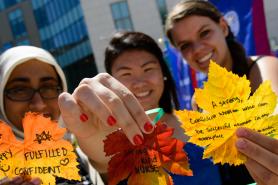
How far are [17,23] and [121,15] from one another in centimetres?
848

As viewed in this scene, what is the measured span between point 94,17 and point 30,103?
21.7m

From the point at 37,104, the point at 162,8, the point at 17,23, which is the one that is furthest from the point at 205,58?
the point at 17,23

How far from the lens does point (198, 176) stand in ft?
3.51

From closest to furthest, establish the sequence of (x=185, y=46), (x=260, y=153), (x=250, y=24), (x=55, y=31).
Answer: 1. (x=260, y=153)
2. (x=185, y=46)
3. (x=250, y=24)
4. (x=55, y=31)

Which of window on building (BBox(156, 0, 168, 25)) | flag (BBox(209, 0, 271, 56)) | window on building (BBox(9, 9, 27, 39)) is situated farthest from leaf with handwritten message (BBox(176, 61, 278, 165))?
window on building (BBox(9, 9, 27, 39))

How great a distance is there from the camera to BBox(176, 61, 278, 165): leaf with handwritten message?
74cm

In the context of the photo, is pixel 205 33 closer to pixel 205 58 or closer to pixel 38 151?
pixel 205 58

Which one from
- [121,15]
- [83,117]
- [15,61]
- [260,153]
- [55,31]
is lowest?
[260,153]

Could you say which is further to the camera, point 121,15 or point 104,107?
point 121,15

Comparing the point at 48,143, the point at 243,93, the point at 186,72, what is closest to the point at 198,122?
the point at 243,93

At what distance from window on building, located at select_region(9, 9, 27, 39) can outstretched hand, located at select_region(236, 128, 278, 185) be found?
2691cm

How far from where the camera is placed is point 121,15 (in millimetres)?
22234

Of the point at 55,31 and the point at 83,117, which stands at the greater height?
the point at 55,31

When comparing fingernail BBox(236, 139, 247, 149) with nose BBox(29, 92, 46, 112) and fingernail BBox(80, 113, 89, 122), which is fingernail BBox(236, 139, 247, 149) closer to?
fingernail BBox(80, 113, 89, 122)
